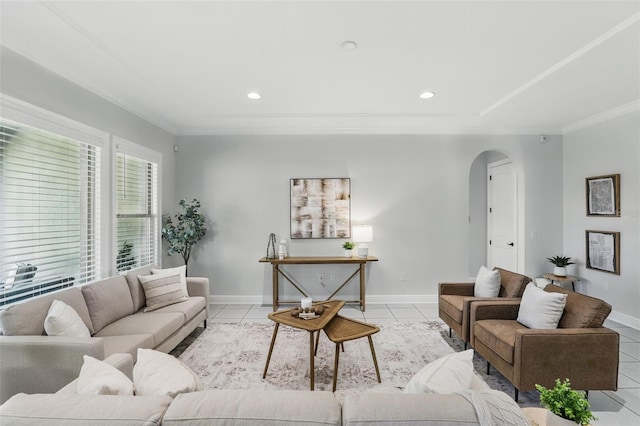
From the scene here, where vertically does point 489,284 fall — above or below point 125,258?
below

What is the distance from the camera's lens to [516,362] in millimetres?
2205

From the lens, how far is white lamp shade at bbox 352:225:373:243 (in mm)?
4430

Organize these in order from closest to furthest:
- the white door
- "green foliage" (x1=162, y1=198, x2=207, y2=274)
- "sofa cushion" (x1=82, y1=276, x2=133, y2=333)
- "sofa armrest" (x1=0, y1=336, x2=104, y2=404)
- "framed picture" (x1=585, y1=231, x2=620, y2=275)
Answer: "sofa armrest" (x1=0, y1=336, x2=104, y2=404) → "sofa cushion" (x1=82, y1=276, x2=133, y2=333) → "framed picture" (x1=585, y1=231, x2=620, y2=275) → "green foliage" (x1=162, y1=198, x2=207, y2=274) → the white door

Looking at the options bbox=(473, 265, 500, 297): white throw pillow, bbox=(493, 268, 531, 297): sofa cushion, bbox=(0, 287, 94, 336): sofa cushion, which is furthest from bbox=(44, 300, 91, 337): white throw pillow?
bbox=(493, 268, 531, 297): sofa cushion

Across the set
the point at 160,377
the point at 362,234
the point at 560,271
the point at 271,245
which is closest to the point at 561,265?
the point at 560,271

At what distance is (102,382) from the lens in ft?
3.84

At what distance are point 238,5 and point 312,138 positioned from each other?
111 inches

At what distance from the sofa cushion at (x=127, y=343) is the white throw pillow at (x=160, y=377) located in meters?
1.17

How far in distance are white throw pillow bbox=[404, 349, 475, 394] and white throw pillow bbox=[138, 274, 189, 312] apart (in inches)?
111

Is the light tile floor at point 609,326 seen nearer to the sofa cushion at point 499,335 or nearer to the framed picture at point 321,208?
the sofa cushion at point 499,335

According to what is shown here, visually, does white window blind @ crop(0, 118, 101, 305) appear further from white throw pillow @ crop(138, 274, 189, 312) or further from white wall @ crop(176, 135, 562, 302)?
white wall @ crop(176, 135, 562, 302)

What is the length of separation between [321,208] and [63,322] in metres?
3.24

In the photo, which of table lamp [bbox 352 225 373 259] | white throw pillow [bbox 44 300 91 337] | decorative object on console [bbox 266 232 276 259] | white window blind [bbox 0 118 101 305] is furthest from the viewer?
decorative object on console [bbox 266 232 276 259]

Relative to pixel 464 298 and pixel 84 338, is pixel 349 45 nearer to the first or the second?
pixel 464 298
